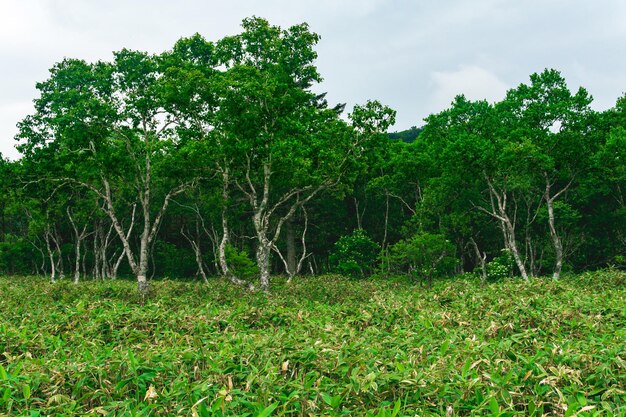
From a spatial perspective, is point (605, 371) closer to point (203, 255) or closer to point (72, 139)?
point (72, 139)

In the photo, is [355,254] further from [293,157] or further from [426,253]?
[293,157]

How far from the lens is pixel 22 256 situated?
149ft

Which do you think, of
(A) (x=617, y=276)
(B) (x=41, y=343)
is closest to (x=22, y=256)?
(B) (x=41, y=343)

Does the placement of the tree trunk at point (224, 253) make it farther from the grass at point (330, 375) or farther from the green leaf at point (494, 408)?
the green leaf at point (494, 408)

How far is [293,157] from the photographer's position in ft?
62.1

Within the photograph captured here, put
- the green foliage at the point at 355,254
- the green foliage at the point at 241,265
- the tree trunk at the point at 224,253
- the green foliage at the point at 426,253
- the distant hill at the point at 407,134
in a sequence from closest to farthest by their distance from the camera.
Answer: the tree trunk at the point at 224,253
the green foliage at the point at 426,253
the green foliage at the point at 241,265
the green foliage at the point at 355,254
the distant hill at the point at 407,134

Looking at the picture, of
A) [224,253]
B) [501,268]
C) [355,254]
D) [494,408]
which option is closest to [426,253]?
[501,268]

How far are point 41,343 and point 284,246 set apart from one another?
133 ft

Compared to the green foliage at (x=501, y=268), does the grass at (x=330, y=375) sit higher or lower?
higher

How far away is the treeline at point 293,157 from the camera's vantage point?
19719mm

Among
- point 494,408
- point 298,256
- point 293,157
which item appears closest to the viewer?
point 494,408

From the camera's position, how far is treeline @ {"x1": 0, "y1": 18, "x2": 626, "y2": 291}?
19.7 meters

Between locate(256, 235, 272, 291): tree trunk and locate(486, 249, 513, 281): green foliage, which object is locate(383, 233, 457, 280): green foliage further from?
locate(256, 235, 272, 291): tree trunk

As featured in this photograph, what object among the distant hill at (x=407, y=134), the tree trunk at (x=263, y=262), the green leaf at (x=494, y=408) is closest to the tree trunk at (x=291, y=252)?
the tree trunk at (x=263, y=262)
